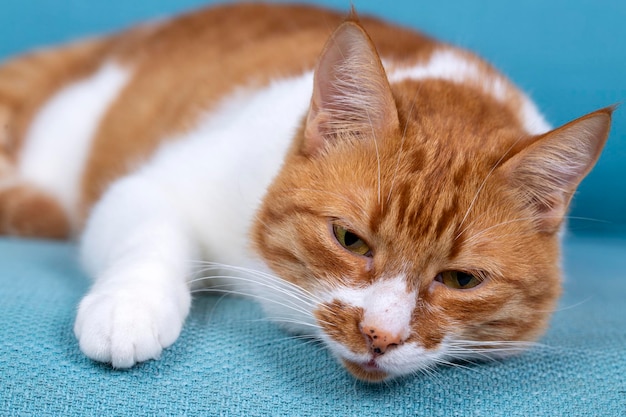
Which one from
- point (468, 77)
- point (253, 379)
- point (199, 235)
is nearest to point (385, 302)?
point (253, 379)

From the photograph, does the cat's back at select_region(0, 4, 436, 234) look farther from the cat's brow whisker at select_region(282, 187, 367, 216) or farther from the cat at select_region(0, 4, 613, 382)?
the cat's brow whisker at select_region(282, 187, 367, 216)

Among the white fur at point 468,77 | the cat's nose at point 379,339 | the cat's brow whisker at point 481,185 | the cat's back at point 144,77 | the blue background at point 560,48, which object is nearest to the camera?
the cat's nose at point 379,339

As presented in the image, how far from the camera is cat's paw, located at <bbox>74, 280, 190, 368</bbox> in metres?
1.49

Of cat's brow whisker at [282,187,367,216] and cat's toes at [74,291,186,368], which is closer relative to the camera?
cat's toes at [74,291,186,368]

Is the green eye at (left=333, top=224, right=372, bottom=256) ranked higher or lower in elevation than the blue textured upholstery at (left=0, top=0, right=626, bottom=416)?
higher

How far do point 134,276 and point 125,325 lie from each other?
183mm

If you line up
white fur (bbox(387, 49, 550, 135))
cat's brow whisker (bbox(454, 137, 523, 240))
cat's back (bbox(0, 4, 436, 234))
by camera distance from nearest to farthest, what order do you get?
1. cat's brow whisker (bbox(454, 137, 523, 240))
2. white fur (bbox(387, 49, 550, 135))
3. cat's back (bbox(0, 4, 436, 234))

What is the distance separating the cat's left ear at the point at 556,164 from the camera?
5.16 feet

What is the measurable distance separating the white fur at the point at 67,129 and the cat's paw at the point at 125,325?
168cm

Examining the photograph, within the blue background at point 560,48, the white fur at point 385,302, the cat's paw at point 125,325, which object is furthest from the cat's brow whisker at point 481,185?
the blue background at point 560,48

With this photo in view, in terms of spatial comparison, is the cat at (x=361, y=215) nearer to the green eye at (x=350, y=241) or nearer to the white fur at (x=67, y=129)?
the green eye at (x=350, y=241)

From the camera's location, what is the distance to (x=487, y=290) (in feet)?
5.32

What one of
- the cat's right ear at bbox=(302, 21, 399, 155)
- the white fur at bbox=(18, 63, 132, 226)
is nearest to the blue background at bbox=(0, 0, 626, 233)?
the white fur at bbox=(18, 63, 132, 226)

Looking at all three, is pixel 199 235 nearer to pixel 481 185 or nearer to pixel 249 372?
pixel 249 372
